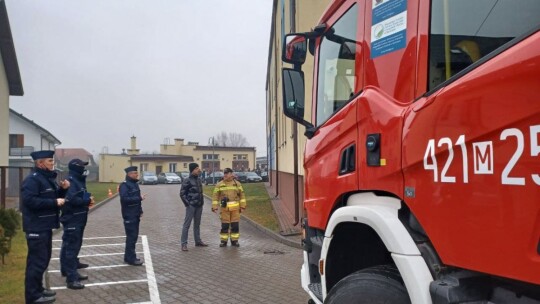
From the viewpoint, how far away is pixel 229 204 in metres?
9.45

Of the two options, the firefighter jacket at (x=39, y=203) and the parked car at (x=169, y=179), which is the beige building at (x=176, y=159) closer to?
the parked car at (x=169, y=179)

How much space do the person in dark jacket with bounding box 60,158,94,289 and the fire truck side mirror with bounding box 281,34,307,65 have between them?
13.9 feet

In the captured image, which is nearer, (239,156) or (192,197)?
(192,197)

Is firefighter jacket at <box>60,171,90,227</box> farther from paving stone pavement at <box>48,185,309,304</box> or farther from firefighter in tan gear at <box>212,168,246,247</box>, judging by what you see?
firefighter in tan gear at <box>212,168,246,247</box>

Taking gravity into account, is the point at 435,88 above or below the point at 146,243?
above

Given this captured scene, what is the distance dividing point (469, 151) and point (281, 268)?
609cm

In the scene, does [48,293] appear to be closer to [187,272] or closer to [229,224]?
[187,272]

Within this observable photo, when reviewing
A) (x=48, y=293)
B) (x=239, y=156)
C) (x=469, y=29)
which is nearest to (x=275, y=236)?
(x=48, y=293)

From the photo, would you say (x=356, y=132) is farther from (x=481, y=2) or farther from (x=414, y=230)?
(x=481, y=2)

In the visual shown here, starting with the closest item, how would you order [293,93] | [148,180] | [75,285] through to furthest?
[293,93] → [75,285] → [148,180]

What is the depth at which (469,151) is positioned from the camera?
1880 mm

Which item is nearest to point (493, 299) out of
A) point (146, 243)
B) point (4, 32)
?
point (146, 243)

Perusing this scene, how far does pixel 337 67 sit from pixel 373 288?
1709 millimetres

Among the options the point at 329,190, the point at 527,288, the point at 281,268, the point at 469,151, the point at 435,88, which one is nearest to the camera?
A: the point at 527,288
